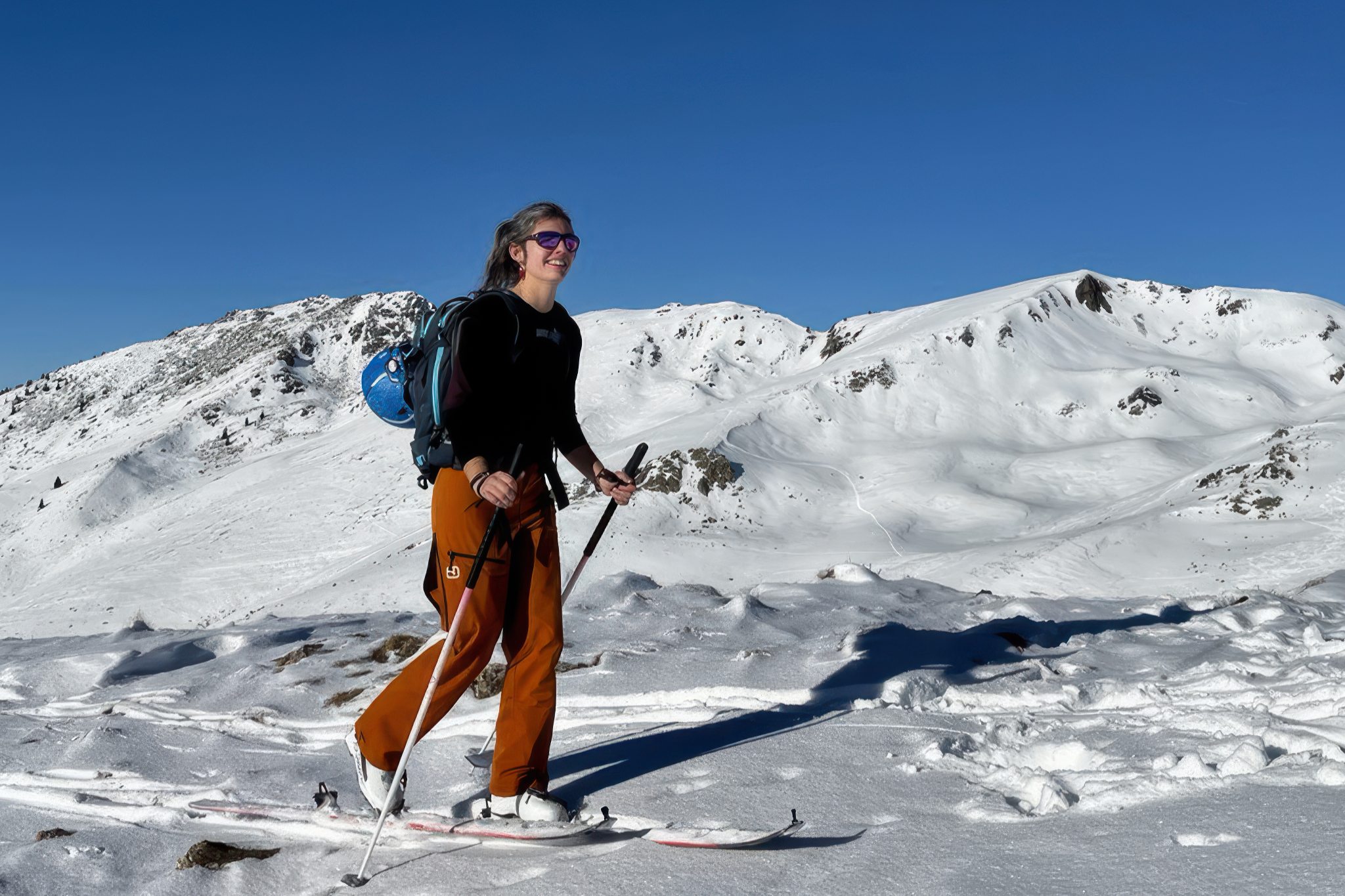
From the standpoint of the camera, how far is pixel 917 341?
47125mm

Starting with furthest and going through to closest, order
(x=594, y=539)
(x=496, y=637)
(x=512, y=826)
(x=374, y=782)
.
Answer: (x=594, y=539) < (x=496, y=637) < (x=374, y=782) < (x=512, y=826)

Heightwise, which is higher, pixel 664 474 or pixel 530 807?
pixel 664 474

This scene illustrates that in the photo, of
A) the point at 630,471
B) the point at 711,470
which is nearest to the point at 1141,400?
→ the point at 711,470

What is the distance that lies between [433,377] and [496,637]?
48.5 inches

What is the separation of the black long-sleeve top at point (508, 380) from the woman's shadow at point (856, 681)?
1.69 meters

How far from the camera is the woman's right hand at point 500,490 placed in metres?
3.97

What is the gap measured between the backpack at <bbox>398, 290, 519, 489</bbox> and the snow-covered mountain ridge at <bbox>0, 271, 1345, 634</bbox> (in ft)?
57.8

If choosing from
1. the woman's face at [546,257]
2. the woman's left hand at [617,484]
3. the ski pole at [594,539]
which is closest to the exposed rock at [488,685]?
the ski pole at [594,539]

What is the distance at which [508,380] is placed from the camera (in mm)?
4344

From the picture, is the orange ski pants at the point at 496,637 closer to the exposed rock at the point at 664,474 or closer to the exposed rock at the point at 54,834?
the exposed rock at the point at 54,834

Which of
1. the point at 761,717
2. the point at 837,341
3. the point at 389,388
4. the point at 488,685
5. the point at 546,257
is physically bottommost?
the point at 761,717

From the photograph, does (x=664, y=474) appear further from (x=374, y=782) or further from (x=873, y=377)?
(x=374, y=782)

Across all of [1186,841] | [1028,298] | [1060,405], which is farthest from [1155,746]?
[1028,298]

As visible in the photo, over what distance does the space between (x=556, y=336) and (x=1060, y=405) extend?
4190 cm
